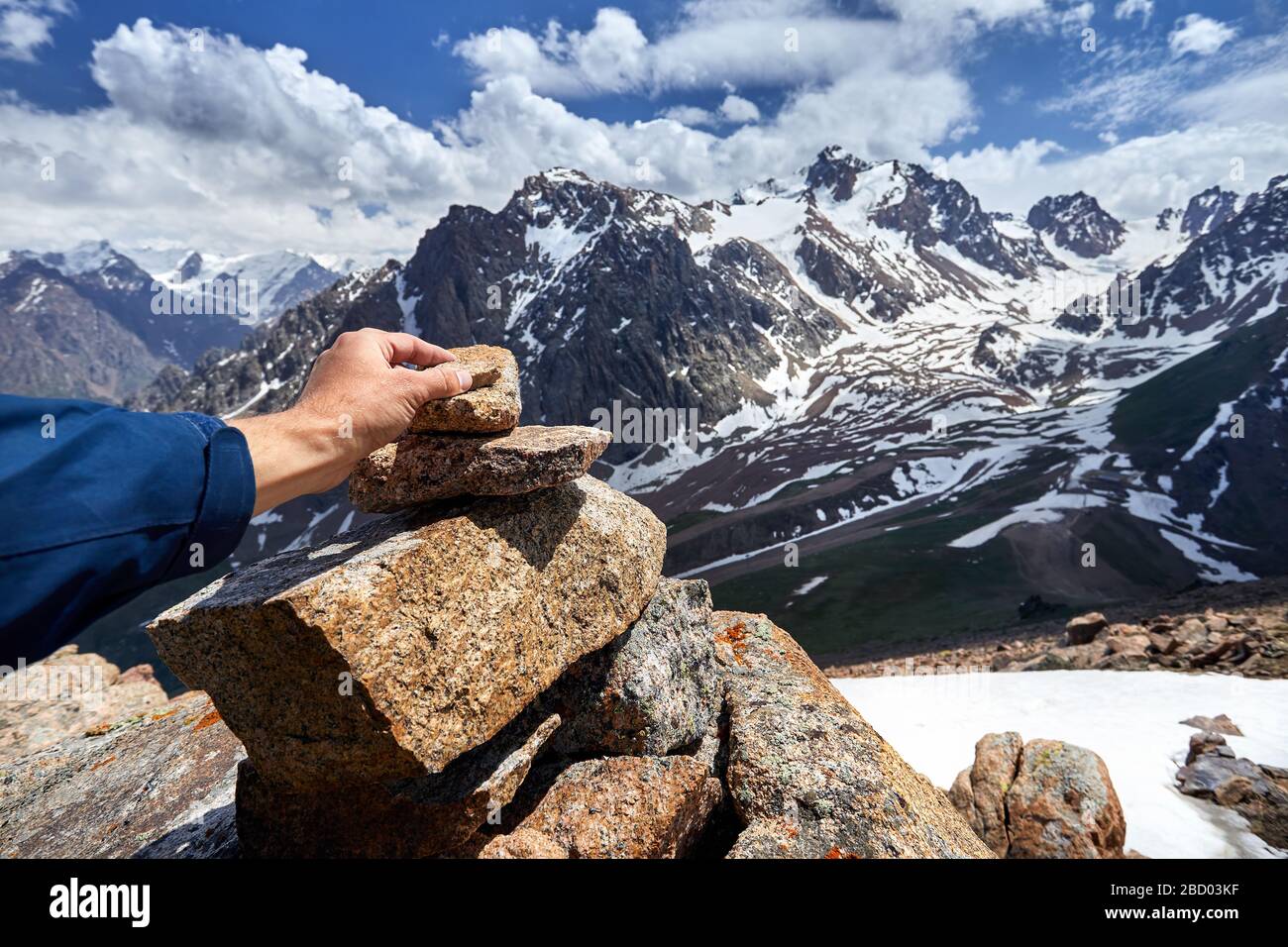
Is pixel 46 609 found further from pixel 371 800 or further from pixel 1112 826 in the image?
pixel 1112 826

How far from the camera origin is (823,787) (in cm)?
743

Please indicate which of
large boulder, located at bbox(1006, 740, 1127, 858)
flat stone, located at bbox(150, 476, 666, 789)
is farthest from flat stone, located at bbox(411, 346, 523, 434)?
large boulder, located at bbox(1006, 740, 1127, 858)

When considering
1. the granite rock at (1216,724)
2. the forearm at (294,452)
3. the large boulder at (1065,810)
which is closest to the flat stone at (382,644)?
the forearm at (294,452)

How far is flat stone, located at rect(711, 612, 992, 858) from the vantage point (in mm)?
6953

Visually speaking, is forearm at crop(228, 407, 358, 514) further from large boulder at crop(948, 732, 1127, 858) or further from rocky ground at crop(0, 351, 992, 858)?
large boulder at crop(948, 732, 1127, 858)

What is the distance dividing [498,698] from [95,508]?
15.8 ft

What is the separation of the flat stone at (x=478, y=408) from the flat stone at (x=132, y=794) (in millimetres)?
5983

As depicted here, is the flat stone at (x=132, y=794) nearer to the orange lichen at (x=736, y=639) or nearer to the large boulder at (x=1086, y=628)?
the orange lichen at (x=736, y=639)

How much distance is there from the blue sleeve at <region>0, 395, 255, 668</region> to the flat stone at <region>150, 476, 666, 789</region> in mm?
2498

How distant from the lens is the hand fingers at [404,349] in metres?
5.70

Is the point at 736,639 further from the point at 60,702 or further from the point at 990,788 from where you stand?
→ the point at 60,702

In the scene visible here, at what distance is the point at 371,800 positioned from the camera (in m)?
7.00
